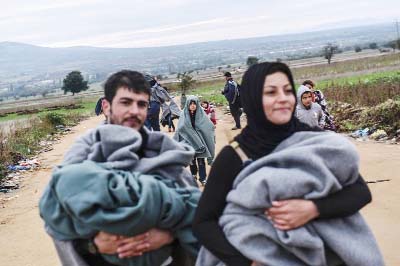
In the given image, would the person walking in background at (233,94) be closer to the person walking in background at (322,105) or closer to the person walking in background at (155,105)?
the person walking in background at (155,105)

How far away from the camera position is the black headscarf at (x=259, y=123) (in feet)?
6.92

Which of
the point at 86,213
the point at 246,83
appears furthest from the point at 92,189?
the point at 246,83

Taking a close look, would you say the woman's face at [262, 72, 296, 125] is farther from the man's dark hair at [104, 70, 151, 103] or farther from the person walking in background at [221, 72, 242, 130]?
the person walking in background at [221, 72, 242, 130]

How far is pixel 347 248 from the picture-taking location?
1986 millimetres

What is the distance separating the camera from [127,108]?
2314 mm

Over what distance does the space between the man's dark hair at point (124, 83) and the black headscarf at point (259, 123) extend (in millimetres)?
465

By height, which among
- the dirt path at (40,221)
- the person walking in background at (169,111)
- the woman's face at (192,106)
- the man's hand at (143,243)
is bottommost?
the dirt path at (40,221)

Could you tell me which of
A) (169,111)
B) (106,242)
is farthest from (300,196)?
(169,111)

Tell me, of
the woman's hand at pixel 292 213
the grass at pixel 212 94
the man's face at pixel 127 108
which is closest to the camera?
the woman's hand at pixel 292 213

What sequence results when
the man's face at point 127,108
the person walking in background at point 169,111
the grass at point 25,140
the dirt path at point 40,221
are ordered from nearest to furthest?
the man's face at point 127,108
the dirt path at point 40,221
the grass at point 25,140
the person walking in background at point 169,111

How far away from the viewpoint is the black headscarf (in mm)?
2109

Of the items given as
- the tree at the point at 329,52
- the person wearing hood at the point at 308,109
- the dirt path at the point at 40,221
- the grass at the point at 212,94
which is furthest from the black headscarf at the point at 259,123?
the tree at the point at 329,52

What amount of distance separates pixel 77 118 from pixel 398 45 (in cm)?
5703

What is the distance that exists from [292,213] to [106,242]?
74 cm
